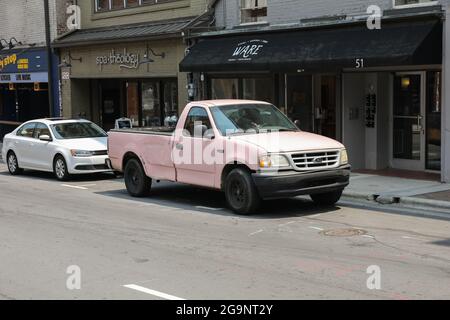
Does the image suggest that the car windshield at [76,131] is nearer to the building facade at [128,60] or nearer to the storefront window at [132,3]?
the building facade at [128,60]

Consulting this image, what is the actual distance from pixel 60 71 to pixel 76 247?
17297mm

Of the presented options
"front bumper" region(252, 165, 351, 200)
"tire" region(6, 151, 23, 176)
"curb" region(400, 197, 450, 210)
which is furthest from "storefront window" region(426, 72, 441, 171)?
"tire" region(6, 151, 23, 176)

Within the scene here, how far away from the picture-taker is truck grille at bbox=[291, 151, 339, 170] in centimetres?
1029

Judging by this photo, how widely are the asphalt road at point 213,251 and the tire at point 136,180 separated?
12.5 inches

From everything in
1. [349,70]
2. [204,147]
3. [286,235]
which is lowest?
[286,235]

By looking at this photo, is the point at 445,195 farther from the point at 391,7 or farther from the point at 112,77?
the point at 112,77

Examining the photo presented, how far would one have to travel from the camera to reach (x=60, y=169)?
16.1 m

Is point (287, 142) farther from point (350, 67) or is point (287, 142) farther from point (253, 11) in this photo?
point (253, 11)

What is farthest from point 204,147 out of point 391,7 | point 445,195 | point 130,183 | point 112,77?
point 112,77

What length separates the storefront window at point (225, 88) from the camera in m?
18.6

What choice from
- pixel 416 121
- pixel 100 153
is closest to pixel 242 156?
pixel 416 121

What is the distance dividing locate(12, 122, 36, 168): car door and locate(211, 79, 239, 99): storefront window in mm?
5156

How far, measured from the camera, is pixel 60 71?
2469cm

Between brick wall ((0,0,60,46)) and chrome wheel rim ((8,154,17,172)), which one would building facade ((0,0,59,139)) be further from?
chrome wheel rim ((8,154,17,172))
